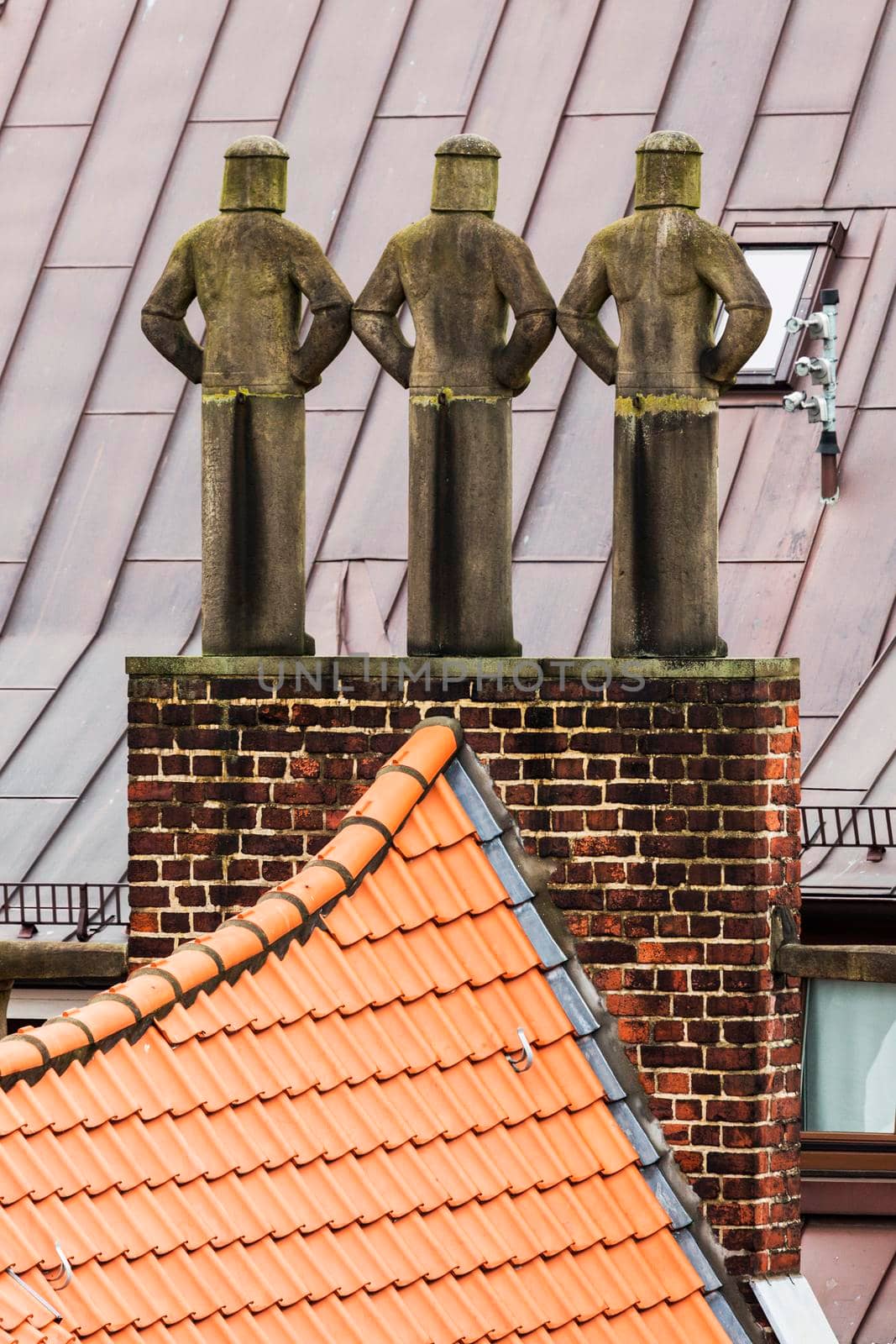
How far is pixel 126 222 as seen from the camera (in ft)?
65.2

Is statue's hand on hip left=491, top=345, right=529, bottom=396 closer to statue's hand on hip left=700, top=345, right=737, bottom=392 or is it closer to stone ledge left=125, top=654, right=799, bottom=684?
statue's hand on hip left=700, top=345, right=737, bottom=392

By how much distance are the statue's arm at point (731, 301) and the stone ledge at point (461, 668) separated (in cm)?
105

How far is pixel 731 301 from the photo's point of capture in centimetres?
998

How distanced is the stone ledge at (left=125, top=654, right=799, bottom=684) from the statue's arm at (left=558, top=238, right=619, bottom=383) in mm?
1086

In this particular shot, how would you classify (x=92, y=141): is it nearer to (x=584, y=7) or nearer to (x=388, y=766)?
(x=584, y=7)

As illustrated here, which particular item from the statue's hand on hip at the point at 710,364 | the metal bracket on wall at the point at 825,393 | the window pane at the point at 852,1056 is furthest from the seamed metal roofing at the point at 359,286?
the statue's hand on hip at the point at 710,364

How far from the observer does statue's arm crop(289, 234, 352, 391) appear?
1039 cm

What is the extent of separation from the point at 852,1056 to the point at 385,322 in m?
6.44

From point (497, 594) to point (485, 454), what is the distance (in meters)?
0.50

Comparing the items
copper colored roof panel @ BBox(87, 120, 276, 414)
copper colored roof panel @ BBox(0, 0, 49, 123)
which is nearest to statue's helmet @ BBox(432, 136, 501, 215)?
copper colored roof panel @ BBox(87, 120, 276, 414)

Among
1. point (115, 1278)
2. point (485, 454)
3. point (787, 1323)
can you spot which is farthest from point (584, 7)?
point (115, 1278)

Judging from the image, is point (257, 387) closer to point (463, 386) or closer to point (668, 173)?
point (463, 386)

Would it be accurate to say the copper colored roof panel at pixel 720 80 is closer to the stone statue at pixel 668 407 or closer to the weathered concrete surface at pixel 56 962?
the weathered concrete surface at pixel 56 962

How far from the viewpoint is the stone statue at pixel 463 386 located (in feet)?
33.3
